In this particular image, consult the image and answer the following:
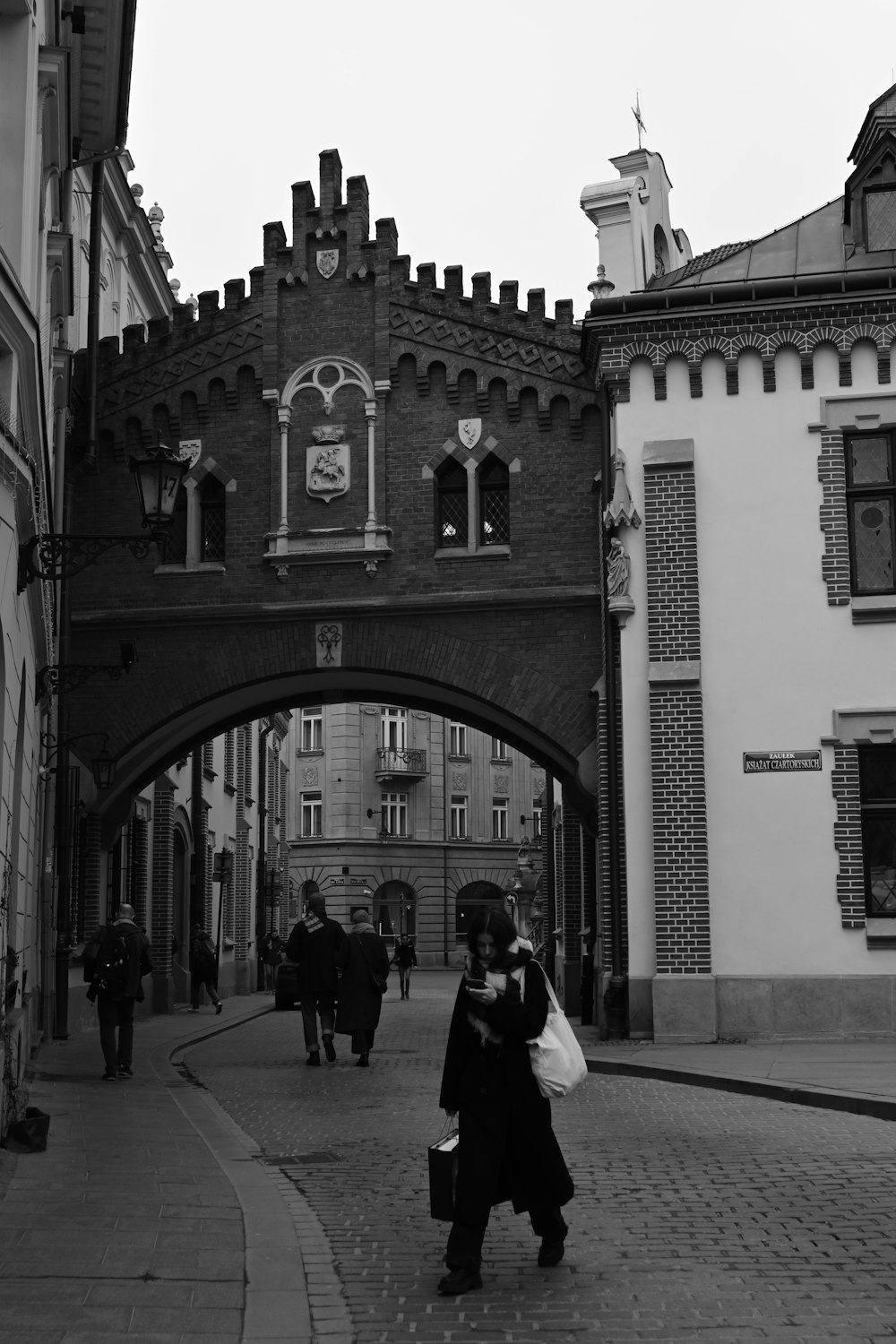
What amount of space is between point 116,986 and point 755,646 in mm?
8048

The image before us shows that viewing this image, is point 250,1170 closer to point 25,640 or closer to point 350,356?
point 25,640

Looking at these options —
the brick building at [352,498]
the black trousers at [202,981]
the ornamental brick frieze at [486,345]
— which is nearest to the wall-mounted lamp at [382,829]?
the black trousers at [202,981]

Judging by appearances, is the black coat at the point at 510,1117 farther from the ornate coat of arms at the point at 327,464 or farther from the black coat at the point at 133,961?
the ornate coat of arms at the point at 327,464

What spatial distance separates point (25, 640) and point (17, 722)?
1.52 meters

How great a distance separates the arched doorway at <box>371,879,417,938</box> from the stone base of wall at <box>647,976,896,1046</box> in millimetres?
47756

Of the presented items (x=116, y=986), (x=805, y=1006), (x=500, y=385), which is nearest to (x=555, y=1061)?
(x=116, y=986)

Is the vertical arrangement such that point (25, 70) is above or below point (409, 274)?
below

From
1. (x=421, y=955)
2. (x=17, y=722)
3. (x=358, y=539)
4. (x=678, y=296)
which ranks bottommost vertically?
(x=421, y=955)

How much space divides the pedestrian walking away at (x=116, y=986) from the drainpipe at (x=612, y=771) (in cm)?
556

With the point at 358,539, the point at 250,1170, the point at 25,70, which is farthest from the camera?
the point at 358,539

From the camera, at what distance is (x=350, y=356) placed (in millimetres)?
21859

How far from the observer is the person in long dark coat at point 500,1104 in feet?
22.5

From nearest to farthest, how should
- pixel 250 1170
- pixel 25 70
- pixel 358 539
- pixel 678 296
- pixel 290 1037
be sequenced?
pixel 250 1170, pixel 25 70, pixel 678 296, pixel 358 539, pixel 290 1037

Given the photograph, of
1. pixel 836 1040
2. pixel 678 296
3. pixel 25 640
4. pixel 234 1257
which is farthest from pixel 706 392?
pixel 234 1257
